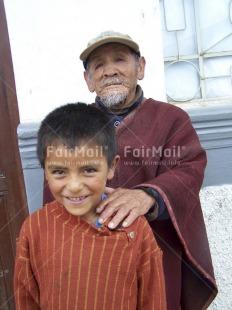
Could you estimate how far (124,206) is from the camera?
1.24 meters

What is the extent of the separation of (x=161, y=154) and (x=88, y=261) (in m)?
0.57

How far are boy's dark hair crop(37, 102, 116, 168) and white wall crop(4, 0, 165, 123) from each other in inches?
39.4

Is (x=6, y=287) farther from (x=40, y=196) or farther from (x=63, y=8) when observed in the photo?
(x=63, y=8)

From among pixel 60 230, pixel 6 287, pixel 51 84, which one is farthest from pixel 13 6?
pixel 6 287

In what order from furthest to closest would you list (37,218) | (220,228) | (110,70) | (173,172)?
(220,228) < (110,70) < (173,172) < (37,218)

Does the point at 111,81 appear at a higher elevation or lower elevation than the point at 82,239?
higher

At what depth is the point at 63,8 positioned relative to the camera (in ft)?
7.05

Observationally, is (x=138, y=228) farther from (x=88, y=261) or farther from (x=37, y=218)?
(x=37, y=218)

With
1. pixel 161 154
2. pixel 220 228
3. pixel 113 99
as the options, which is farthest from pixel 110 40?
pixel 220 228

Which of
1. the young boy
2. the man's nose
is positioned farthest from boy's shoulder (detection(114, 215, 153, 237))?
the man's nose

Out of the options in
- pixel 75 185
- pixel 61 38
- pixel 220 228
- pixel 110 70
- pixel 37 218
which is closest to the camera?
pixel 75 185

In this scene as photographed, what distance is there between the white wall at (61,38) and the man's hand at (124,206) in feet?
3.55

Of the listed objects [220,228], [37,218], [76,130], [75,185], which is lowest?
[220,228]

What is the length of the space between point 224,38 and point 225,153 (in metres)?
0.81
